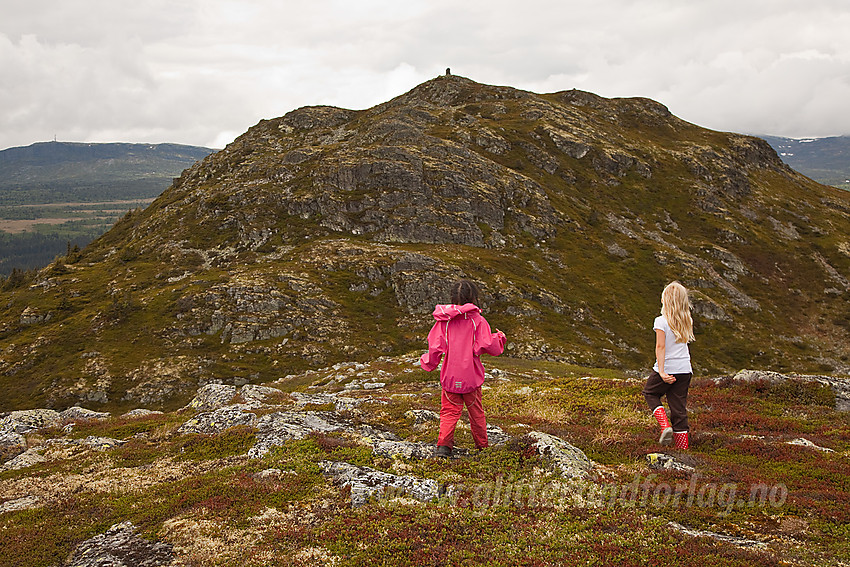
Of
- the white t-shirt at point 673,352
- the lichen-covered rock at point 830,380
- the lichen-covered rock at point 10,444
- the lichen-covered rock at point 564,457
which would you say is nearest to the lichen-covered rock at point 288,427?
the lichen-covered rock at point 564,457

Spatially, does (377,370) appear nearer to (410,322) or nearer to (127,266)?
(410,322)

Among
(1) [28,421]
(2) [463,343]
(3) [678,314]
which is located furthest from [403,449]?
(1) [28,421]

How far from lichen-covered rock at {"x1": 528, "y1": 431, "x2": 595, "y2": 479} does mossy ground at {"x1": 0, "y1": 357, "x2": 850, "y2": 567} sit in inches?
15.0

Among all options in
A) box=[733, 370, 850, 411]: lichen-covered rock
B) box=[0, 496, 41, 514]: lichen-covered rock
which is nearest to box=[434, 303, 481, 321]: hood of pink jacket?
box=[0, 496, 41, 514]: lichen-covered rock

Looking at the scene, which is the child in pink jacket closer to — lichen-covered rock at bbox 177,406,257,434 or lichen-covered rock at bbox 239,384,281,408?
lichen-covered rock at bbox 177,406,257,434

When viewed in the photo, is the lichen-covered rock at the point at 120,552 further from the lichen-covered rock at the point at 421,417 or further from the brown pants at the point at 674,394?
the brown pants at the point at 674,394

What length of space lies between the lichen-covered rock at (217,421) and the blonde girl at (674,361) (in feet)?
53.8

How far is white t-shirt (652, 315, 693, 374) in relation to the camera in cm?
1405

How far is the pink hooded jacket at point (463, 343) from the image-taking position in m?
13.4

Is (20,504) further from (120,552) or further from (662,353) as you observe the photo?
(662,353)

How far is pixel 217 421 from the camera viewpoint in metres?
20.5

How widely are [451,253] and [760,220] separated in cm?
11568

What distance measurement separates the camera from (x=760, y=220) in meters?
149

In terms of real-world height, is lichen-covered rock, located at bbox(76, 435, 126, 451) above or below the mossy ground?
below
